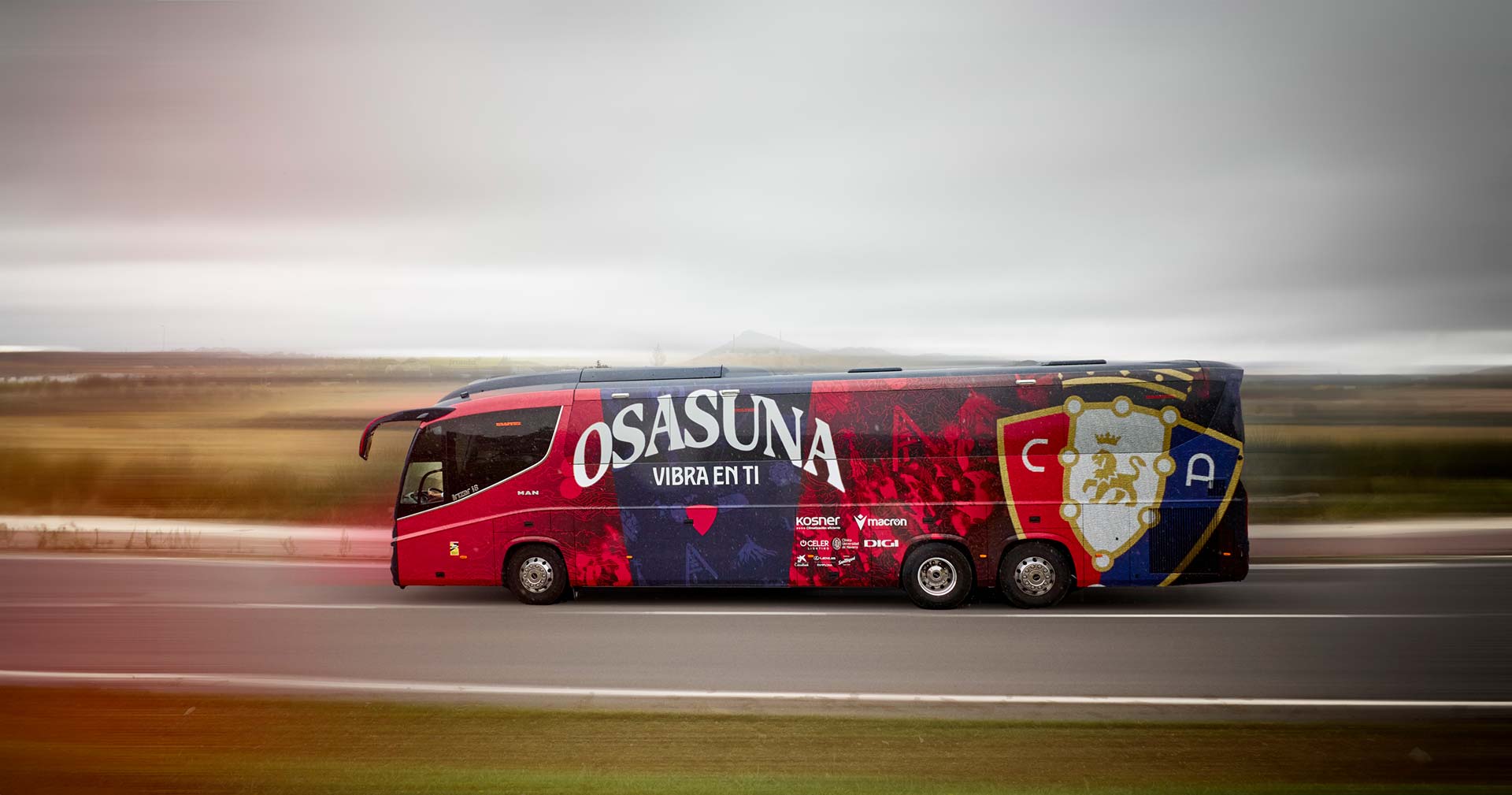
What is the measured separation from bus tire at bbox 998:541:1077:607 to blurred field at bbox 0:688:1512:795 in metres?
4.70

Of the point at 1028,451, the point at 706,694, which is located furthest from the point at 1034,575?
the point at 706,694

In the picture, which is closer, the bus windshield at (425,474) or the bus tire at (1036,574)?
the bus tire at (1036,574)

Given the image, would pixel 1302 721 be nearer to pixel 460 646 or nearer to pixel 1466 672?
pixel 1466 672

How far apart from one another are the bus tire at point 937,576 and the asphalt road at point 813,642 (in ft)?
0.80

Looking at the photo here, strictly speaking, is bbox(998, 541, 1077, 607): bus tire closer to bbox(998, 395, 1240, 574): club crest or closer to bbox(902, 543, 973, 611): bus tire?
bbox(998, 395, 1240, 574): club crest

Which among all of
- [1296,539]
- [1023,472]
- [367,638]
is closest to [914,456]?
[1023,472]

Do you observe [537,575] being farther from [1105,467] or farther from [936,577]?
[1105,467]

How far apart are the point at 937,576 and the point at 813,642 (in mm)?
Answer: 2413

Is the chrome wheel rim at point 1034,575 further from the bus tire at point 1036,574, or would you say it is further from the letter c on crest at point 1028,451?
the letter c on crest at point 1028,451

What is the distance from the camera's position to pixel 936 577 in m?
12.3

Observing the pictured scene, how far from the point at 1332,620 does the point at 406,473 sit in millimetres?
11618

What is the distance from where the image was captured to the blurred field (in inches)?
243

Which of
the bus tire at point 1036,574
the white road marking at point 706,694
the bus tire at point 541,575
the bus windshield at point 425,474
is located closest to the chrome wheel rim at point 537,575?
the bus tire at point 541,575

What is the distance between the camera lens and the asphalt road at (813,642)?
866 centimetres
